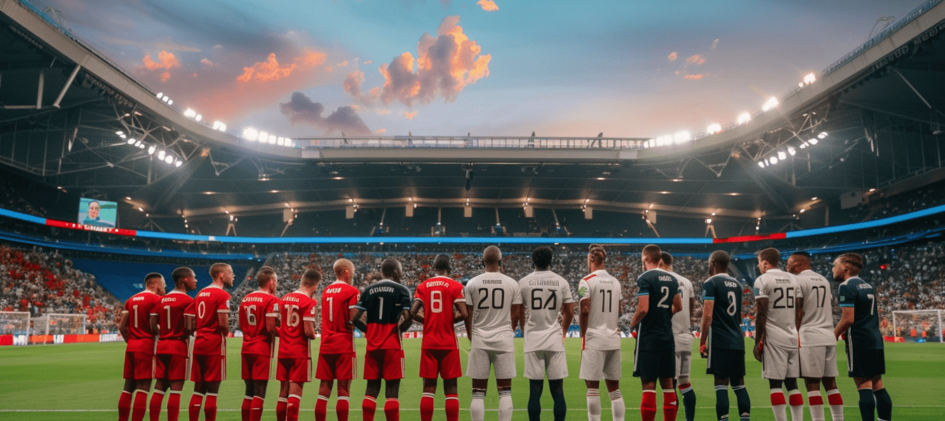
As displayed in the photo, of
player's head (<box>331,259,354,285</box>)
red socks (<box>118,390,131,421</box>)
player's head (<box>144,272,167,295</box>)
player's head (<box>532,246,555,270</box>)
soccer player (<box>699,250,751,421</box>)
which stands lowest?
red socks (<box>118,390,131,421</box>)

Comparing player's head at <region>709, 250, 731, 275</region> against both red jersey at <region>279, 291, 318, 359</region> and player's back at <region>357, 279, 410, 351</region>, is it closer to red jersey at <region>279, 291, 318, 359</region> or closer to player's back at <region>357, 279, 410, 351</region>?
player's back at <region>357, 279, 410, 351</region>

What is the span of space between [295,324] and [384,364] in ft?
4.58

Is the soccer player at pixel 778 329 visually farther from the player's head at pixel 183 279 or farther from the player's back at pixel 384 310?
the player's head at pixel 183 279

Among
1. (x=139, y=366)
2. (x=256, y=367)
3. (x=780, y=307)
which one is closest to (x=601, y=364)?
(x=780, y=307)

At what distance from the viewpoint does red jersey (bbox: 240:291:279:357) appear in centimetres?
803

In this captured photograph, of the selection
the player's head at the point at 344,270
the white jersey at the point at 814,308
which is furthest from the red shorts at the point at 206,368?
the white jersey at the point at 814,308

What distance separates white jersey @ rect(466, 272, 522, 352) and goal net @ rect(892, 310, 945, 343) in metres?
37.3

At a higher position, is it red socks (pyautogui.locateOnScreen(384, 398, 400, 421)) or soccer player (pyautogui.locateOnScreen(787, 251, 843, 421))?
soccer player (pyautogui.locateOnScreen(787, 251, 843, 421))

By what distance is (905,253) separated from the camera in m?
45.6

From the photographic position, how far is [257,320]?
812 centimetres

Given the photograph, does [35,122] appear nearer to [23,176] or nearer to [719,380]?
[23,176]

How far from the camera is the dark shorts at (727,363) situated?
7.77 m

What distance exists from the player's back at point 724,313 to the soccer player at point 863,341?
117cm

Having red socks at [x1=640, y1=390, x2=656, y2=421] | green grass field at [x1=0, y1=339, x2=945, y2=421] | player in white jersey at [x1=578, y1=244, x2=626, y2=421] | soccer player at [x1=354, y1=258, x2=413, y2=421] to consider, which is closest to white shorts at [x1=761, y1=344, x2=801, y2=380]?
red socks at [x1=640, y1=390, x2=656, y2=421]
